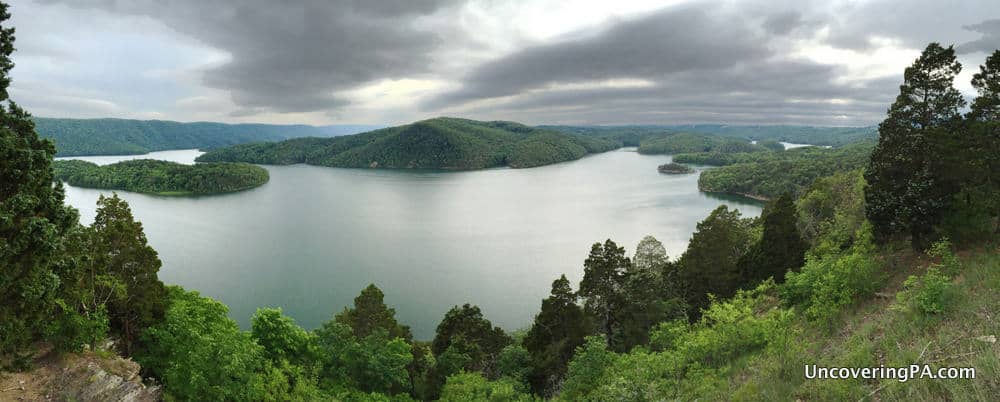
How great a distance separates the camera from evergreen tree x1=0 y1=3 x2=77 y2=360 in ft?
28.5

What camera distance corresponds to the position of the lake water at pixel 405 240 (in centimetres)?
3928

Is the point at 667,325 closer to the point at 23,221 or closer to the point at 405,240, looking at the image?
the point at 23,221

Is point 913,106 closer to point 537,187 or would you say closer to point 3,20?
point 3,20

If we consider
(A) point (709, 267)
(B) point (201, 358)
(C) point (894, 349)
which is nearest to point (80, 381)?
(B) point (201, 358)

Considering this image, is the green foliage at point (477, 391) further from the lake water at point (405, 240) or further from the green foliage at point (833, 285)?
the lake water at point (405, 240)

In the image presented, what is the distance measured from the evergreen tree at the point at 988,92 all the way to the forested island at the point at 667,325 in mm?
48

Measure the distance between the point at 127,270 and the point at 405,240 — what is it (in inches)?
1869

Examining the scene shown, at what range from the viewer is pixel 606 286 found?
2456 centimetres

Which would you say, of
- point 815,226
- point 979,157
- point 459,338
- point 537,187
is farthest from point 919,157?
point 537,187

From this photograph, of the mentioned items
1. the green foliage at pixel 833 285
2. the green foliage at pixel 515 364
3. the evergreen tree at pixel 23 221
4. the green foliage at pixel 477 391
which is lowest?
the green foliage at pixel 515 364

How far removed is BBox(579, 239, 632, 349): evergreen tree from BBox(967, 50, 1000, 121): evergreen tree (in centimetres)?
1516

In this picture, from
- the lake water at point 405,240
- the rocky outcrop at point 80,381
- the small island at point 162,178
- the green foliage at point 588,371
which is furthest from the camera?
the small island at point 162,178

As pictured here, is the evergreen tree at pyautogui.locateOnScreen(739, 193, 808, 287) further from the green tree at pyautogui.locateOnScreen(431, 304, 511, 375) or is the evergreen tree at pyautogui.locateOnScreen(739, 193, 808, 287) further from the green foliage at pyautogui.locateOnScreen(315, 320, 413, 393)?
the green foliage at pyautogui.locateOnScreen(315, 320, 413, 393)

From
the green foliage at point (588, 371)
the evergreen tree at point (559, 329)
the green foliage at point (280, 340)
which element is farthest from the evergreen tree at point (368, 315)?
the green foliage at point (588, 371)
